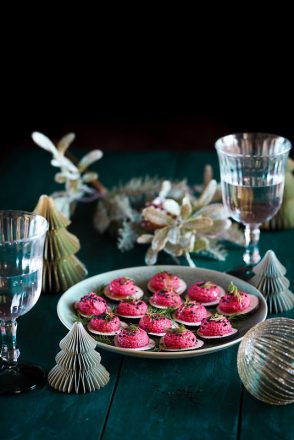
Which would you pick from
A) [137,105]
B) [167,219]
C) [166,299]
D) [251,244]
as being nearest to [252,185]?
[251,244]

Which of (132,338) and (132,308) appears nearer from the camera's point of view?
(132,338)

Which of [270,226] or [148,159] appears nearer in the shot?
[270,226]

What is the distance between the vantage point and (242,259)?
2312 millimetres

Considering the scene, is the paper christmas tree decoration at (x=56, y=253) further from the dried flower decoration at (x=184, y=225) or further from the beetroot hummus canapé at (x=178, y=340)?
the beetroot hummus canapé at (x=178, y=340)

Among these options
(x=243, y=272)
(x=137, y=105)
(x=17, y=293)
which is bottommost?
(x=137, y=105)

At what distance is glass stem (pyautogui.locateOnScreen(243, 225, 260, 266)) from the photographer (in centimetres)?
217

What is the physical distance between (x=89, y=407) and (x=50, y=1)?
3.75 metres

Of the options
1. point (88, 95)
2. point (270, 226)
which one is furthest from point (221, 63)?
point (270, 226)

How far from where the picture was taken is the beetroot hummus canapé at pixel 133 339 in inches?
68.5

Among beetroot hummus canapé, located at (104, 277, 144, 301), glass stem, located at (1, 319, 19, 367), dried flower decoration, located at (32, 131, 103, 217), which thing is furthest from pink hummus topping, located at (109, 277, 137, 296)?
dried flower decoration, located at (32, 131, 103, 217)

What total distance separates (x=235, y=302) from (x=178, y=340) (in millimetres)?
214

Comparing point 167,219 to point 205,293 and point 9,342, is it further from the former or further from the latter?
point 9,342

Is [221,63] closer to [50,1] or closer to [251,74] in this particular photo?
[251,74]

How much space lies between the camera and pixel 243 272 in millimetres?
2189
